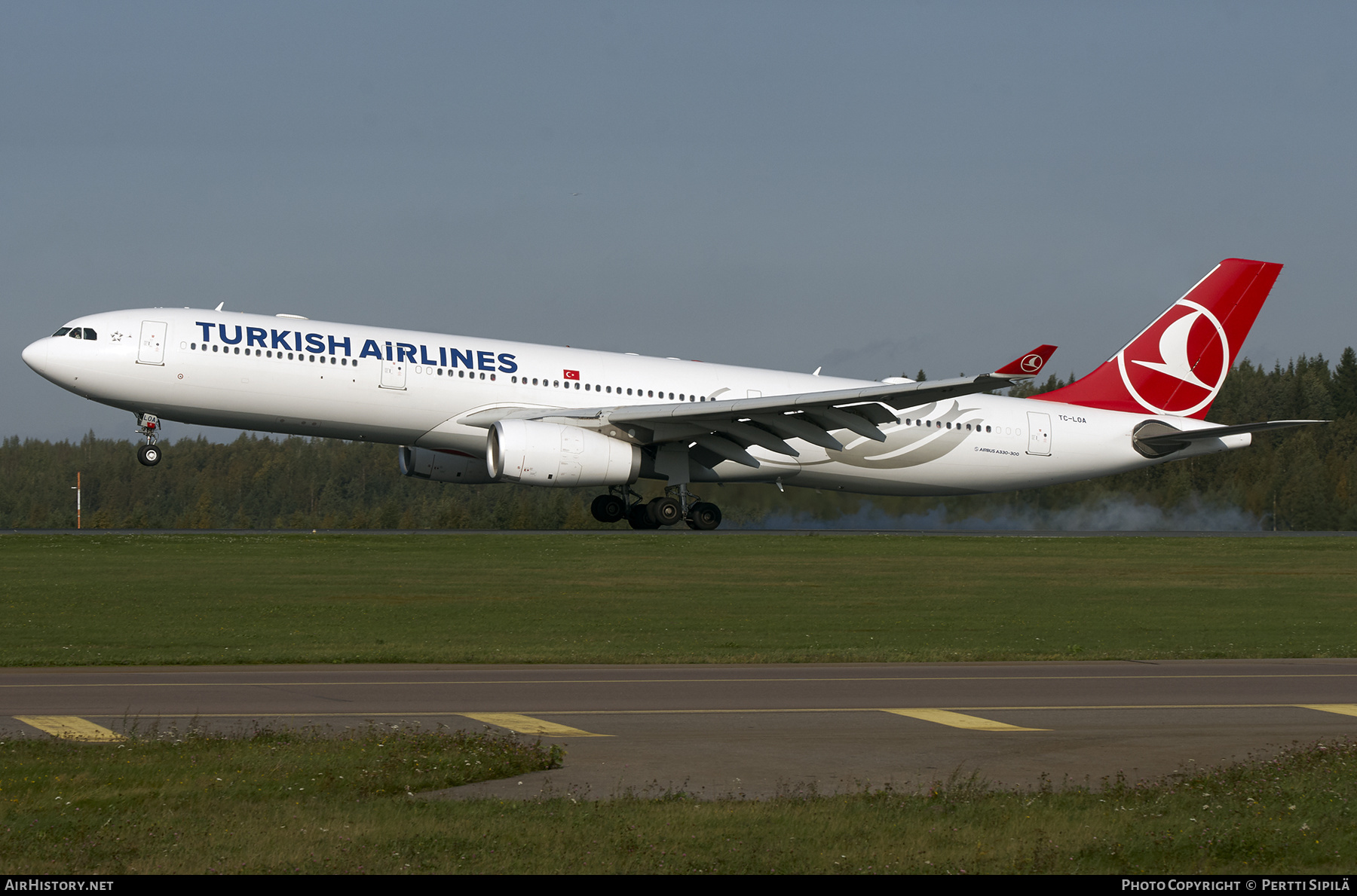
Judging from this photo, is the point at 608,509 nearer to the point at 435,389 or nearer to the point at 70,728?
the point at 435,389

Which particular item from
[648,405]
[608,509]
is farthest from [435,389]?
[608,509]

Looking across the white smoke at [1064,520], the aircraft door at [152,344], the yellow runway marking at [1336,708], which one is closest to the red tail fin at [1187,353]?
the white smoke at [1064,520]

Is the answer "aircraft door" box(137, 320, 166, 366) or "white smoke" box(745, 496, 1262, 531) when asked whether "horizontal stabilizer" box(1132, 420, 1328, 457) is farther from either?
"aircraft door" box(137, 320, 166, 366)

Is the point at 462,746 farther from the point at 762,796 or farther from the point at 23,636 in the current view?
the point at 23,636

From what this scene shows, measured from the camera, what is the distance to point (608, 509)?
39.7 m

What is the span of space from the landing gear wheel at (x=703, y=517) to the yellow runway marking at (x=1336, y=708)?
2558cm

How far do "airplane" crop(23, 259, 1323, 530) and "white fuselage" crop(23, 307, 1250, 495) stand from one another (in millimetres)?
49

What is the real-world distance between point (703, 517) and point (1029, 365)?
443 inches

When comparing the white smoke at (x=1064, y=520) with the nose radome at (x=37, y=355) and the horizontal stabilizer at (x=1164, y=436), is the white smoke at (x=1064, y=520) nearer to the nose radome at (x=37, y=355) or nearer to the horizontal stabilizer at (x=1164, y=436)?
the horizontal stabilizer at (x=1164, y=436)

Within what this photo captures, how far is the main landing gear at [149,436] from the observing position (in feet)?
117

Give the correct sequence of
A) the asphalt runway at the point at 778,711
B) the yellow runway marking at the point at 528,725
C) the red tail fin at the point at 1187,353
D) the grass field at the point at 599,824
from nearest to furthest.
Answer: the grass field at the point at 599,824 < the asphalt runway at the point at 778,711 < the yellow runway marking at the point at 528,725 < the red tail fin at the point at 1187,353

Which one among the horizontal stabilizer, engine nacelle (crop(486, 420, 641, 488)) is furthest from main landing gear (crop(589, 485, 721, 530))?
the horizontal stabilizer

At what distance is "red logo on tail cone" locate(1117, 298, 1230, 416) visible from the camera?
44969 millimetres

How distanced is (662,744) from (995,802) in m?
3.37
